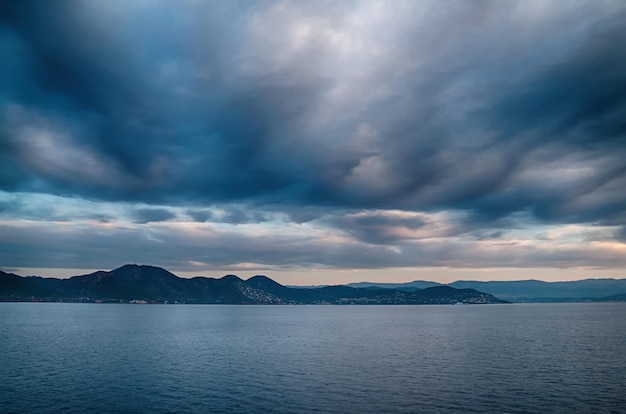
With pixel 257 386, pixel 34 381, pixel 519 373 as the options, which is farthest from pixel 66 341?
pixel 519 373

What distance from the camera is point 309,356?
115 m

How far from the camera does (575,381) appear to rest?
79.0m

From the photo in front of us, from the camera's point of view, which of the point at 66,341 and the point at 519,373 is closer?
the point at 519,373

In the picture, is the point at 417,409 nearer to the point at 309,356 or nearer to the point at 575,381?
the point at 575,381

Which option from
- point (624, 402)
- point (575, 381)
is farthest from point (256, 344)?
point (624, 402)

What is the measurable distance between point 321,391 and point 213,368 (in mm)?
33027

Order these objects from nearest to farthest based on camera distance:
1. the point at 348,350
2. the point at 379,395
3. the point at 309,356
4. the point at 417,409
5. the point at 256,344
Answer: the point at 417,409
the point at 379,395
the point at 309,356
the point at 348,350
the point at 256,344

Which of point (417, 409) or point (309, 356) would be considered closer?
point (417, 409)

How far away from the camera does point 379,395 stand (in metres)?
69.8

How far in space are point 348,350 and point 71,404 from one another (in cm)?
8056

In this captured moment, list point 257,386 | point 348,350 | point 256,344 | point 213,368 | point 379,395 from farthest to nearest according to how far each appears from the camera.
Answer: point 256,344 < point 348,350 < point 213,368 < point 257,386 < point 379,395

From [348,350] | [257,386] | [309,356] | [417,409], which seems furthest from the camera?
[348,350]

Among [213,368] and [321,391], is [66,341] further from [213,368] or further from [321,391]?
[321,391]

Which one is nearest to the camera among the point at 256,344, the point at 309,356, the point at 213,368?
the point at 213,368
